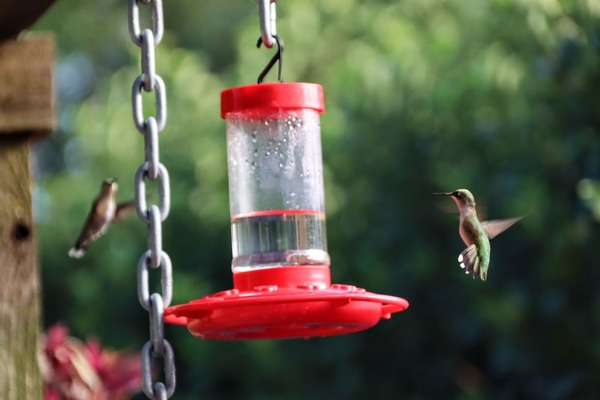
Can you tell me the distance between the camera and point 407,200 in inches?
354

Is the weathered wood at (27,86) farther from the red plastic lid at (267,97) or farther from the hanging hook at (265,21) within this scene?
the hanging hook at (265,21)

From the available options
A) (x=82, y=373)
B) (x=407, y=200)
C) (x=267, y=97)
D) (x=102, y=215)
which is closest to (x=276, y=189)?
(x=267, y=97)

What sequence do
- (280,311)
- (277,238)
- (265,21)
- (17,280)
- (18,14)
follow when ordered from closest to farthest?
(265,21) < (280,311) < (18,14) < (17,280) < (277,238)

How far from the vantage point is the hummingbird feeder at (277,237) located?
2.85m

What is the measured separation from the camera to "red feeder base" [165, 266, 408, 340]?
9.26ft

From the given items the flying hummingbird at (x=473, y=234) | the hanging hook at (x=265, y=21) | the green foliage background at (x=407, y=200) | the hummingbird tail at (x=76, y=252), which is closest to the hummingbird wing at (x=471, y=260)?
the flying hummingbird at (x=473, y=234)

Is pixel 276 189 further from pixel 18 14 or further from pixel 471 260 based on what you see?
pixel 18 14

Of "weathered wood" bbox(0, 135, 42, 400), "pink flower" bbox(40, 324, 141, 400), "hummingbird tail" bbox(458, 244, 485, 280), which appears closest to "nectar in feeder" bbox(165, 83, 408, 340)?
"weathered wood" bbox(0, 135, 42, 400)

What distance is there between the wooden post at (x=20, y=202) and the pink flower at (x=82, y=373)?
1632 mm

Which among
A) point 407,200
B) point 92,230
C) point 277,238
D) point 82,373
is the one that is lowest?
point 82,373

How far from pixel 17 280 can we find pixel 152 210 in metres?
0.85

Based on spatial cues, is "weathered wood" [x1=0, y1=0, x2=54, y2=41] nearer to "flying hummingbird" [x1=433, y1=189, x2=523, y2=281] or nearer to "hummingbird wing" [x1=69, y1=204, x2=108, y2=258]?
"flying hummingbird" [x1=433, y1=189, x2=523, y2=281]

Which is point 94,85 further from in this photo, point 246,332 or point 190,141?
point 246,332

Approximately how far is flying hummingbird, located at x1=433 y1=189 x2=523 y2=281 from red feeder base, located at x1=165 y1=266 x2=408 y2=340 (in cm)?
90
